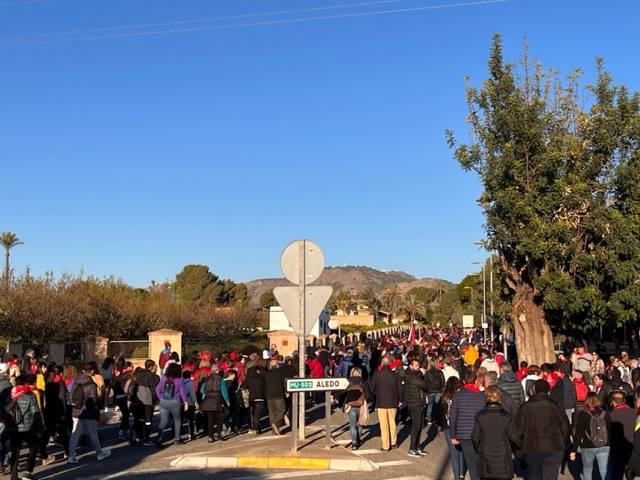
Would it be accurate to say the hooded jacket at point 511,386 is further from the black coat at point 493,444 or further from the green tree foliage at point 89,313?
the green tree foliage at point 89,313

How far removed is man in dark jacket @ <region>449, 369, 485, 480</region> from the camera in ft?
29.8

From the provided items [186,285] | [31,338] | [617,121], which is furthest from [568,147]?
[186,285]

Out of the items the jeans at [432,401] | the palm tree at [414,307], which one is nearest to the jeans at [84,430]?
the jeans at [432,401]

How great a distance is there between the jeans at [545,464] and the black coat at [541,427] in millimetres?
62

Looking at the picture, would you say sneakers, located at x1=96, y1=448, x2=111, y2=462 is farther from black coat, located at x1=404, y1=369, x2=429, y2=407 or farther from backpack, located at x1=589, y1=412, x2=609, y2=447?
backpack, located at x1=589, y1=412, x2=609, y2=447

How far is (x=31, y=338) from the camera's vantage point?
3080cm

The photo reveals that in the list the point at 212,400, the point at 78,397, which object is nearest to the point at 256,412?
→ the point at 212,400

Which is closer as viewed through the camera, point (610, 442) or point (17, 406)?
point (610, 442)

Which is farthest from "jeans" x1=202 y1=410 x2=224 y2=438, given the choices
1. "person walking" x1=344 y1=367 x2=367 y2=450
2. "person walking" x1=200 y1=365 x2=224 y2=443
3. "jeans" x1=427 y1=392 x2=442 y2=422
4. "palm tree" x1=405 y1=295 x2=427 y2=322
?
"palm tree" x1=405 y1=295 x2=427 y2=322

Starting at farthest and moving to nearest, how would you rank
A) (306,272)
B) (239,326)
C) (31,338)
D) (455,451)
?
1. (239,326)
2. (31,338)
3. (306,272)
4. (455,451)

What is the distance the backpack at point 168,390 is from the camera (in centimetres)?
1348

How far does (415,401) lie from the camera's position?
1264cm

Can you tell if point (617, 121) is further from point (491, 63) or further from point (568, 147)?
point (491, 63)

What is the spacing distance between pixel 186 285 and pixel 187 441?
236 feet
